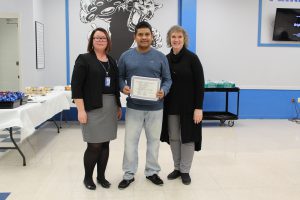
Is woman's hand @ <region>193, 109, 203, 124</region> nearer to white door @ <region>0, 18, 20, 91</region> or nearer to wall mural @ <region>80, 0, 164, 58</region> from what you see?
wall mural @ <region>80, 0, 164, 58</region>

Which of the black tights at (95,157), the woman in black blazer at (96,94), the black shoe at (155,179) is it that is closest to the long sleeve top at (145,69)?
the woman in black blazer at (96,94)

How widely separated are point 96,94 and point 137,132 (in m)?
0.54

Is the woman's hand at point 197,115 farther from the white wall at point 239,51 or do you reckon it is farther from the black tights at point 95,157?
the white wall at point 239,51

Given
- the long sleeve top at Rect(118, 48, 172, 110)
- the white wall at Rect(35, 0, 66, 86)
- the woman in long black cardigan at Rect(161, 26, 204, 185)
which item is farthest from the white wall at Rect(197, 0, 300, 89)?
the long sleeve top at Rect(118, 48, 172, 110)

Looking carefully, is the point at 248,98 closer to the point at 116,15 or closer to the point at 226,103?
the point at 226,103

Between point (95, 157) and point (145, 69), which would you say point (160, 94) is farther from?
point (95, 157)

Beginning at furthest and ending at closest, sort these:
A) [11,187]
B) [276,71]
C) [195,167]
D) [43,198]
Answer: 1. [276,71]
2. [195,167]
3. [11,187]
4. [43,198]

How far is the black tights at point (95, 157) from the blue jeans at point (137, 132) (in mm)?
200

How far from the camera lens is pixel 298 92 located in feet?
22.3

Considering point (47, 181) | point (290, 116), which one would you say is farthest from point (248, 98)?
point (47, 181)

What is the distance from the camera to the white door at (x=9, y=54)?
7.40 meters

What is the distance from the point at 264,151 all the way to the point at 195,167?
48.1 inches

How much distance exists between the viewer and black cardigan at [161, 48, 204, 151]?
2.98m

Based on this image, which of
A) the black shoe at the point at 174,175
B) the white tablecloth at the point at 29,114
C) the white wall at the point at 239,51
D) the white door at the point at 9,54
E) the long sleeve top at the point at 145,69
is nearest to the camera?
the long sleeve top at the point at 145,69
